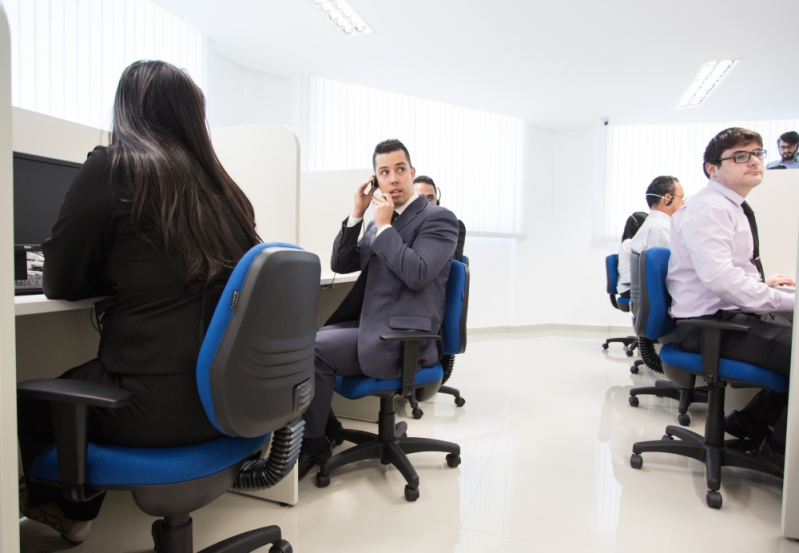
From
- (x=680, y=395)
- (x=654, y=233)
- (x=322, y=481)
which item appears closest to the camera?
(x=322, y=481)

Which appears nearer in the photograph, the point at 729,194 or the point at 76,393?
the point at 76,393

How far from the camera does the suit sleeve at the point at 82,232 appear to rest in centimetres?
Result: 93

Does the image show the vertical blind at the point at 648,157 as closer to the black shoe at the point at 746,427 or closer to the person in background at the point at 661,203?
the person in background at the point at 661,203

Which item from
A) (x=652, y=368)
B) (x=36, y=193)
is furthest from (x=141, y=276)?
(x=652, y=368)

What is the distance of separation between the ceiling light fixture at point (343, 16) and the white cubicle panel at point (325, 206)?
1.27m

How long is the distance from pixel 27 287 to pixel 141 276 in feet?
1.62

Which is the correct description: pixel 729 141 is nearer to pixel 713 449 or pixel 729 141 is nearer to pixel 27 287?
pixel 713 449

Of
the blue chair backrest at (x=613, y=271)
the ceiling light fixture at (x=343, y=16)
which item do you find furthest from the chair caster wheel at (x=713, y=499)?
the ceiling light fixture at (x=343, y=16)

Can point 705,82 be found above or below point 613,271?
above

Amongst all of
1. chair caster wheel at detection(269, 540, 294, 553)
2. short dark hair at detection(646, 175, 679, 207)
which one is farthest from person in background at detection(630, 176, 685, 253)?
chair caster wheel at detection(269, 540, 294, 553)

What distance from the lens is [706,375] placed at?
5.59 ft

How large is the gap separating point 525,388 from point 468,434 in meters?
0.97

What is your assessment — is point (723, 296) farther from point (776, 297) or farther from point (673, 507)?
point (673, 507)

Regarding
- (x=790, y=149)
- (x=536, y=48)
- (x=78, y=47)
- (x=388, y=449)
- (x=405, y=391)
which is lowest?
(x=388, y=449)
